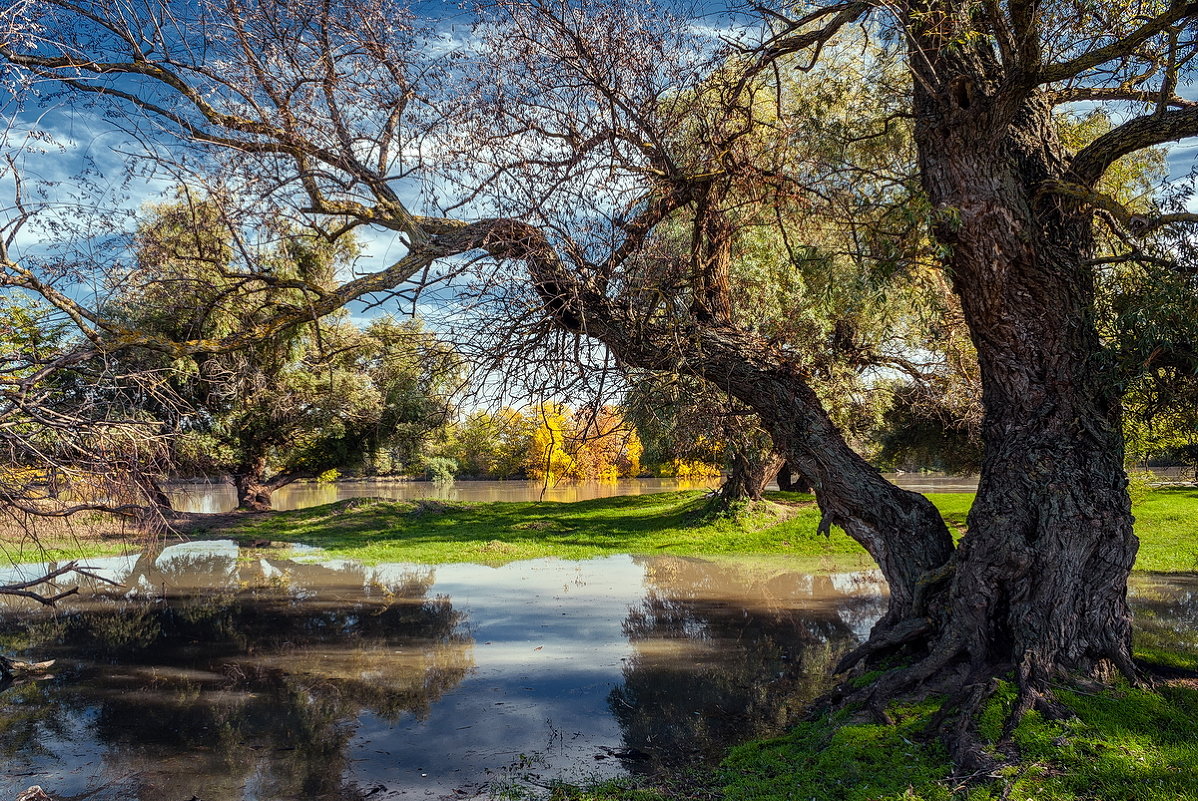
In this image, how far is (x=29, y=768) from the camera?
18.6 feet

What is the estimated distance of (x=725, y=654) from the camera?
895 centimetres

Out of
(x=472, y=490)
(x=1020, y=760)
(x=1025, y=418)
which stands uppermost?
(x=1025, y=418)

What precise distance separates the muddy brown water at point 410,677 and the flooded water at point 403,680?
30 millimetres

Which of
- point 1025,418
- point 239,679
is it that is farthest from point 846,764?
point 239,679

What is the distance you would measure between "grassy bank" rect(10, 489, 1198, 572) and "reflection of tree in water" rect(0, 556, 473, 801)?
4.24 meters

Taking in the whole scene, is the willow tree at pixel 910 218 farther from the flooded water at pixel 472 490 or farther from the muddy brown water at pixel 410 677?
the flooded water at pixel 472 490

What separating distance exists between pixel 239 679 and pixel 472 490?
116 feet

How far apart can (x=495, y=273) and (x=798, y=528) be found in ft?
47.5

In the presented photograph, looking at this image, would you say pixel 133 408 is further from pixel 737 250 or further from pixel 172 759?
pixel 737 250

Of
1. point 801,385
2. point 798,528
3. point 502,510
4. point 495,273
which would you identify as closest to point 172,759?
point 495,273

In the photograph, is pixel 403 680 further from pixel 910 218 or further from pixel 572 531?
pixel 572 531

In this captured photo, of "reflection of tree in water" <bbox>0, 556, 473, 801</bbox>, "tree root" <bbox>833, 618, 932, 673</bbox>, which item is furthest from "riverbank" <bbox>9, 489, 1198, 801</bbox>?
"reflection of tree in water" <bbox>0, 556, 473, 801</bbox>

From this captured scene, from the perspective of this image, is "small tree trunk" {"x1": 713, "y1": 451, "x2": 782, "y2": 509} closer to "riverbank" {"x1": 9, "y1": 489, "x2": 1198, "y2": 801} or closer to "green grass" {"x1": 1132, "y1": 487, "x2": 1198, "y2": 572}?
"riverbank" {"x1": 9, "y1": 489, "x2": 1198, "y2": 801}

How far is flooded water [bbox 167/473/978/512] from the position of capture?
3469 centimetres
